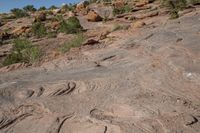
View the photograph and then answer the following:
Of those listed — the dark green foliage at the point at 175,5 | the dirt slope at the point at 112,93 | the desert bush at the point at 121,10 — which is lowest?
the desert bush at the point at 121,10

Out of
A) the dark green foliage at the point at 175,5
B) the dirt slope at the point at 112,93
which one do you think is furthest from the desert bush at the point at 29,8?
the dirt slope at the point at 112,93

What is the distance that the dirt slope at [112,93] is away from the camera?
9266mm

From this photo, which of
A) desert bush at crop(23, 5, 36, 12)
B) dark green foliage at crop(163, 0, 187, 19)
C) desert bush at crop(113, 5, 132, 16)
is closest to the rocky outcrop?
desert bush at crop(113, 5, 132, 16)

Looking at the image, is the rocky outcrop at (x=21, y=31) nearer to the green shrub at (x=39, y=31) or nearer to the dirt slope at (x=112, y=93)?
the green shrub at (x=39, y=31)

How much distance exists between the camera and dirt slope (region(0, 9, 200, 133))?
30.4 ft

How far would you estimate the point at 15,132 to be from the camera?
9266 mm

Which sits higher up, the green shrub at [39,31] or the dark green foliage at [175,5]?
the dark green foliage at [175,5]

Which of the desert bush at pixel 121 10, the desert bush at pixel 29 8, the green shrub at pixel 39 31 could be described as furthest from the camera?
the desert bush at pixel 29 8

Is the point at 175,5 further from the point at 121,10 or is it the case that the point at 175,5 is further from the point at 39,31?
the point at 39,31

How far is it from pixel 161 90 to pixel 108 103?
1755 millimetres

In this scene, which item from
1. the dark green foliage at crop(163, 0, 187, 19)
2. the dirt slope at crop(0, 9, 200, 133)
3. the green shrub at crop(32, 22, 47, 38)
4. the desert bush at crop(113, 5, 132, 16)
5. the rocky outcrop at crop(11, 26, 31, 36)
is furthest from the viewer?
the desert bush at crop(113, 5, 132, 16)

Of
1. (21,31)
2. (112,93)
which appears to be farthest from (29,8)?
(112,93)

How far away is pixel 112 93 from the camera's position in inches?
446

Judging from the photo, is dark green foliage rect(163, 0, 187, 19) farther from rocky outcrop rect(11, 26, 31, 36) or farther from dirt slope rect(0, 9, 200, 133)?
dirt slope rect(0, 9, 200, 133)
